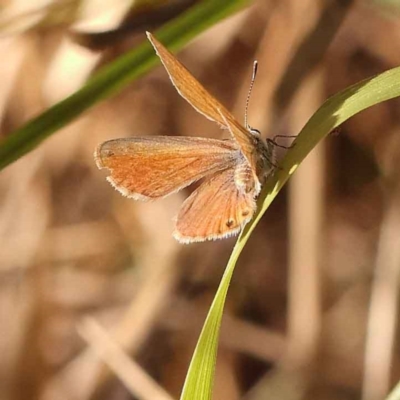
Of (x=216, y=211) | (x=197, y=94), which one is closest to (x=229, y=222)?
(x=216, y=211)

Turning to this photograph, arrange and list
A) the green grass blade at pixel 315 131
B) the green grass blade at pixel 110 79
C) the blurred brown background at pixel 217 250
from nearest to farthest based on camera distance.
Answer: the green grass blade at pixel 315 131 < the green grass blade at pixel 110 79 < the blurred brown background at pixel 217 250

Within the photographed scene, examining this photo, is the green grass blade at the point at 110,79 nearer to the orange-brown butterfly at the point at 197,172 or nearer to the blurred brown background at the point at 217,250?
the orange-brown butterfly at the point at 197,172

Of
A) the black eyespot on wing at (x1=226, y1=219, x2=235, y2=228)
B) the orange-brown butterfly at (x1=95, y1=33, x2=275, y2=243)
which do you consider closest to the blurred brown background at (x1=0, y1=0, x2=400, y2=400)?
the orange-brown butterfly at (x1=95, y1=33, x2=275, y2=243)

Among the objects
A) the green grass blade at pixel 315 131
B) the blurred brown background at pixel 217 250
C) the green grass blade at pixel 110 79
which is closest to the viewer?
the green grass blade at pixel 315 131

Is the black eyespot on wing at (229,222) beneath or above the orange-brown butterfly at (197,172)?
beneath

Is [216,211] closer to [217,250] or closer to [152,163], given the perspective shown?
[152,163]

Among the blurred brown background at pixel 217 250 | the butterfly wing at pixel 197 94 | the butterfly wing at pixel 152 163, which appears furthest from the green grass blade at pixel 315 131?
the blurred brown background at pixel 217 250

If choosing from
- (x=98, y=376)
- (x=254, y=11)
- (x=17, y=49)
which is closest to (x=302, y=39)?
(x=254, y=11)
